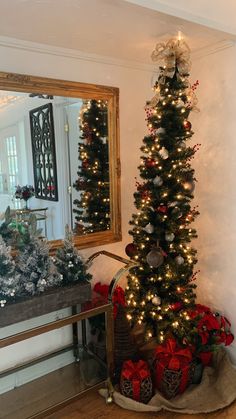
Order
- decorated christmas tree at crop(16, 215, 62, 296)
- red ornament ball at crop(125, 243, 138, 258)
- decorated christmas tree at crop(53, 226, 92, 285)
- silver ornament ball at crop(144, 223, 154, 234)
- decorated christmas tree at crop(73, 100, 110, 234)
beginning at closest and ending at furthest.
→ decorated christmas tree at crop(16, 215, 62, 296) < decorated christmas tree at crop(53, 226, 92, 285) < silver ornament ball at crop(144, 223, 154, 234) < red ornament ball at crop(125, 243, 138, 258) < decorated christmas tree at crop(73, 100, 110, 234)

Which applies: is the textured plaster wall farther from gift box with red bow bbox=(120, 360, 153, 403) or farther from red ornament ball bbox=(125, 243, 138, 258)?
gift box with red bow bbox=(120, 360, 153, 403)

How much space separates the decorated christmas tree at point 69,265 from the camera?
6.30 ft

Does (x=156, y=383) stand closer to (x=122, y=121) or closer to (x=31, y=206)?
(x=31, y=206)

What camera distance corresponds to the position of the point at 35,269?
5.91 feet

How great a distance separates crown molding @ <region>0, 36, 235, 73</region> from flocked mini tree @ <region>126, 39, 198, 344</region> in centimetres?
37

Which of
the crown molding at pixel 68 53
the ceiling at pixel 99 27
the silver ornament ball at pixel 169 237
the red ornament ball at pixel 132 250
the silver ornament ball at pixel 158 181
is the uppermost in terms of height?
the ceiling at pixel 99 27

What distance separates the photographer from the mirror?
2.12 metres

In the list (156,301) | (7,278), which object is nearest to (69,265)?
(7,278)

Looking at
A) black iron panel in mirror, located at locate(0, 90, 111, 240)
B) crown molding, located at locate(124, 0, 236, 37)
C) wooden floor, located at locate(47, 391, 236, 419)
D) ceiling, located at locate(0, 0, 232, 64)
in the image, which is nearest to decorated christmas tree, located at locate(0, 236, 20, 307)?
black iron panel in mirror, located at locate(0, 90, 111, 240)

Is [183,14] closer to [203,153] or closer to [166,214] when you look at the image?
[203,153]

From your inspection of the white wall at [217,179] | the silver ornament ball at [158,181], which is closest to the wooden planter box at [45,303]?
the silver ornament ball at [158,181]

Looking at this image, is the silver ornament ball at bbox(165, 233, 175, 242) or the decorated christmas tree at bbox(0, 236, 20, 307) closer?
the decorated christmas tree at bbox(0, 236, 20, 307)

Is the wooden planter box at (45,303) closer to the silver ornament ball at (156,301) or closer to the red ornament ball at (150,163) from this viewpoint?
the silver ornament ball at (156,301)

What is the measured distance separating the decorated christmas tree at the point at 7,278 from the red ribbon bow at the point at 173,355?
1090mm
